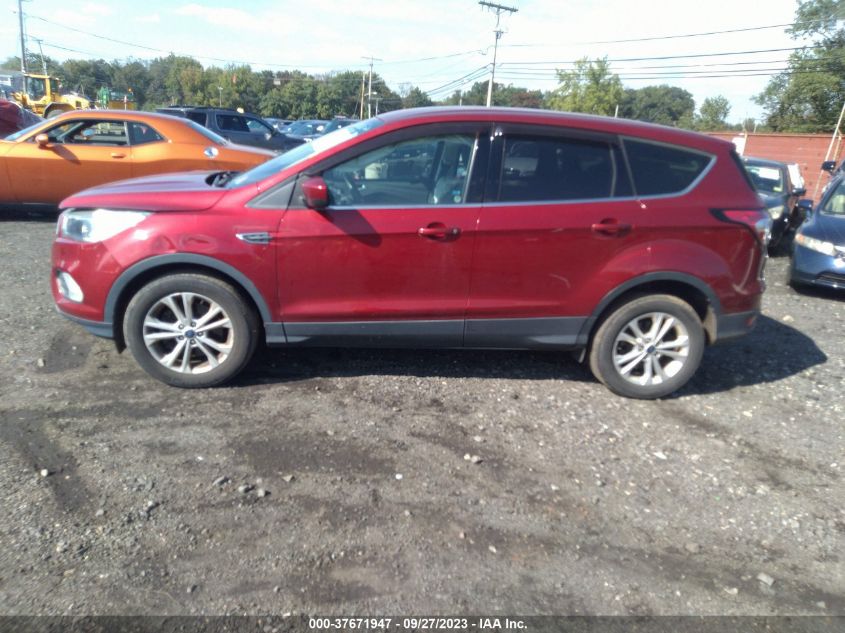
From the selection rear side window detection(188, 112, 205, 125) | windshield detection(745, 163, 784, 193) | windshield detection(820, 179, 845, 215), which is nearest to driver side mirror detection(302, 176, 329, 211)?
windshield detection(820, 179, 845, 215)

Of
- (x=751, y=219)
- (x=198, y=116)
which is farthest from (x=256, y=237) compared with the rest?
(x=198, y=116)

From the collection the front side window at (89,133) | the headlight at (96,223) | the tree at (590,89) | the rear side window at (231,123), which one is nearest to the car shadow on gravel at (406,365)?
the headlight at (96,223)

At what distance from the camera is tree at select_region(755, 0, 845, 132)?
40562mm

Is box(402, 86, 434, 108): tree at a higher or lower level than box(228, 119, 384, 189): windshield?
higher

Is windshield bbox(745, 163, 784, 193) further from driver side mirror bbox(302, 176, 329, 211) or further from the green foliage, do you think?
the green foliage

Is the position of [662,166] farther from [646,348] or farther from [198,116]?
[198,116]

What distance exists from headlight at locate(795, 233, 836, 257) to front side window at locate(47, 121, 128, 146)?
927 centimetres

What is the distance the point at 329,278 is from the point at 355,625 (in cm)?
225

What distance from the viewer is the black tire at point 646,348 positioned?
14.8ft

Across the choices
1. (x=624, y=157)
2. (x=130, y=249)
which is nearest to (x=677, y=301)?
(x=624, y=157)

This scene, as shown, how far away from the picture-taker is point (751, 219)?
14.6 ft

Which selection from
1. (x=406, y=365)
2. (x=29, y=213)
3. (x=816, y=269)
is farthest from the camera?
(x=29, y=213)

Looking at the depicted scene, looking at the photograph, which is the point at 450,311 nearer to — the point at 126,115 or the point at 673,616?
the point at 673,616

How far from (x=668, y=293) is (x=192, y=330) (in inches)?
128
